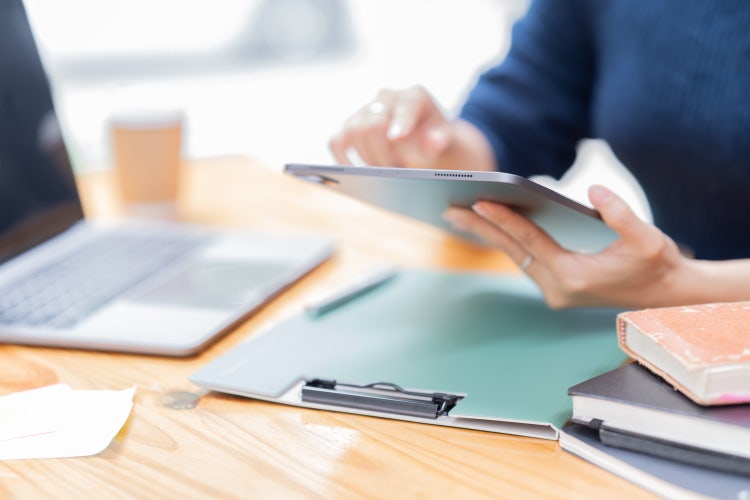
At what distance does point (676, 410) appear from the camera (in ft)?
1.54

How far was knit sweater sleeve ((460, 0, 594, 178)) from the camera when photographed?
1088mm

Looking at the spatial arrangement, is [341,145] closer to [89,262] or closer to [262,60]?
[89,262]

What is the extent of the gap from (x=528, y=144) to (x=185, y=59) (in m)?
1.92

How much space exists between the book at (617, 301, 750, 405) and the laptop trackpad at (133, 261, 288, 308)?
0.38 metres

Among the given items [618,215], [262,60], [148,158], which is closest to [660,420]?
[618,215]

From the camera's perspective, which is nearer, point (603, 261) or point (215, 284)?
point (603, 261)

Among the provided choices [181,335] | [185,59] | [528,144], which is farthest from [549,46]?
[185,59]

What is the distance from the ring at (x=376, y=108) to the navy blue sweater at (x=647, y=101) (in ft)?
0.88

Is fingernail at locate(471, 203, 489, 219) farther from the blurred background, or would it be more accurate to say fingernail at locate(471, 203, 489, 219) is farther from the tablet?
the blurred background

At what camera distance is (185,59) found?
278 centimetres

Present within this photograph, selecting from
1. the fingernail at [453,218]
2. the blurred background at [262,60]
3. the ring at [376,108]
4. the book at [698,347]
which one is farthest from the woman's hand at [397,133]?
the blurred background at [262,60]

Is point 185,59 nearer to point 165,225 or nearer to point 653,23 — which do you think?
point 165,225

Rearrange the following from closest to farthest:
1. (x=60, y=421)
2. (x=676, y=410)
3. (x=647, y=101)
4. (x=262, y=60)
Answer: (x=676, y=410) < (x=60, y=421) < (x=647, y=101) < (x=262, y=60)

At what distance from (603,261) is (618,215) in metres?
0.05
